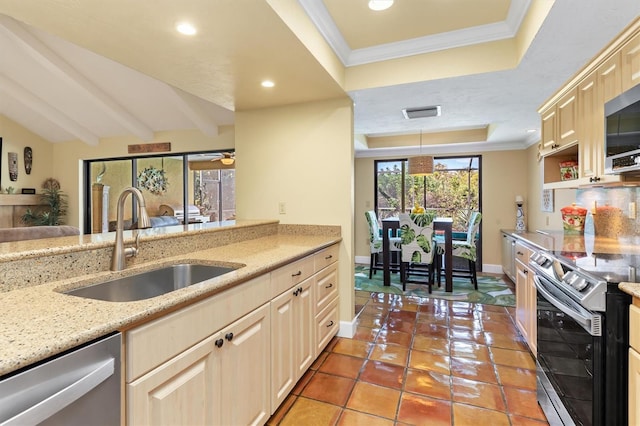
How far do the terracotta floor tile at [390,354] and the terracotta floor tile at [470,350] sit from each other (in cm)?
40

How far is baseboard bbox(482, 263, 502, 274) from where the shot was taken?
17.8 ft

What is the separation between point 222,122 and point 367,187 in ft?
9.58

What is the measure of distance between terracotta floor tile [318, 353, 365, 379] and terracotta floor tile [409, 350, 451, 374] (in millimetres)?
399

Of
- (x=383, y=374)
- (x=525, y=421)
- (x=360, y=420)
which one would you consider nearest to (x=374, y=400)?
(x=360, y=420)

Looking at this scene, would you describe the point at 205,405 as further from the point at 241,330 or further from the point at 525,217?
the point at 525,217

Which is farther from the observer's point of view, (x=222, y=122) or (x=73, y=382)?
(x=222, y=122)

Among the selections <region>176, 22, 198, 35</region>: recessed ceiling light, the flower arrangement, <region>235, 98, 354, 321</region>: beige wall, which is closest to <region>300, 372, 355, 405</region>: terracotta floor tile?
<region>235, 98, 354, 321</region>: beige wall

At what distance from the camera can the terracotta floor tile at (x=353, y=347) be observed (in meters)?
2.60

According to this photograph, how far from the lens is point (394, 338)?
2.86m

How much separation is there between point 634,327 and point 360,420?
1.35m

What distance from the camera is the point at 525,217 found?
17.1 feet

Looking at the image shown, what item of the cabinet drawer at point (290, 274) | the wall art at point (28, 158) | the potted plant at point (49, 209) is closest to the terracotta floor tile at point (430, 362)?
the cabinet drawer at point (290, 274)

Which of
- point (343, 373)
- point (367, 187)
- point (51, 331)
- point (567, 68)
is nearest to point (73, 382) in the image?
point (51, 331)

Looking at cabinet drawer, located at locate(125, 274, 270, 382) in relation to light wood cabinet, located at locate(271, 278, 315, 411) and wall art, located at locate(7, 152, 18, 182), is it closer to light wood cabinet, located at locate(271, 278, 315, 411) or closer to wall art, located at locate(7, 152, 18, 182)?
light wood cabinet, located at locate(271, 278, 315, 411)
